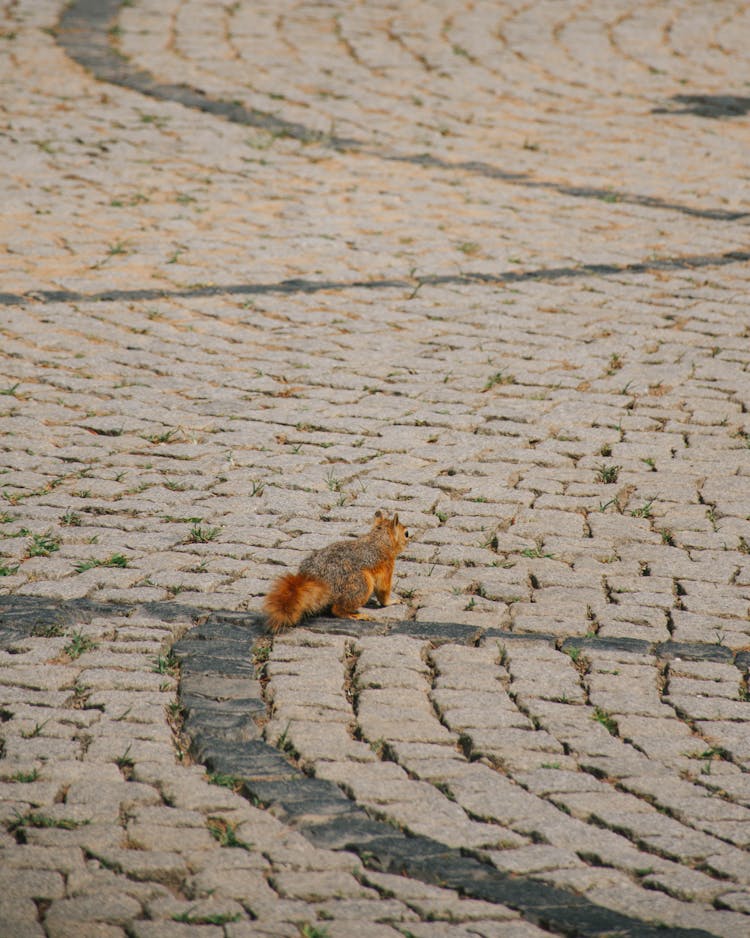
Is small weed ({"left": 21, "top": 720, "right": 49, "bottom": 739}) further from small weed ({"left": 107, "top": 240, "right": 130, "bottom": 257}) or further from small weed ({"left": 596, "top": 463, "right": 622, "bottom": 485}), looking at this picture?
small weed ({"left": 107, "top": 240, "right": 130, "bottom": 257})

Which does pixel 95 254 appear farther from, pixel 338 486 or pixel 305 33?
pixel 305 33

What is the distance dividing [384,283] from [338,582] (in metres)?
4.71

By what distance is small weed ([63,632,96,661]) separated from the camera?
4.83 meters

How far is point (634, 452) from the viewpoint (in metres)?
7.04

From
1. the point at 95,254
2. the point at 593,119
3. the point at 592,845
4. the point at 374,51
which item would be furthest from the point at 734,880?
the point at 374,51

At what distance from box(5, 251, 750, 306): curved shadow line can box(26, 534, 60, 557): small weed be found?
3.45m

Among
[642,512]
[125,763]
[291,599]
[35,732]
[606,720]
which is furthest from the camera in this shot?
[642,512]

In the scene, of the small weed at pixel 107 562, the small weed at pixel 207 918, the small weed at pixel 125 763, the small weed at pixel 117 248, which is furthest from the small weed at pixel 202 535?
the small weed at pixel 117 248

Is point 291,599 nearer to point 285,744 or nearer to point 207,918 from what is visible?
point 285,744

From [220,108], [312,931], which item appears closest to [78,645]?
[312,931]

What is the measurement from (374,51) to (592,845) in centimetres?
1281

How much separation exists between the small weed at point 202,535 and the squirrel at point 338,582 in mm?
668

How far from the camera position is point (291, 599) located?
5.07 m

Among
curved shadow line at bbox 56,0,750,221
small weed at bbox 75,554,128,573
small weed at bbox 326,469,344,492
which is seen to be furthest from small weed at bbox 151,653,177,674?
curved shadow line at bbox 56,0,750,221
